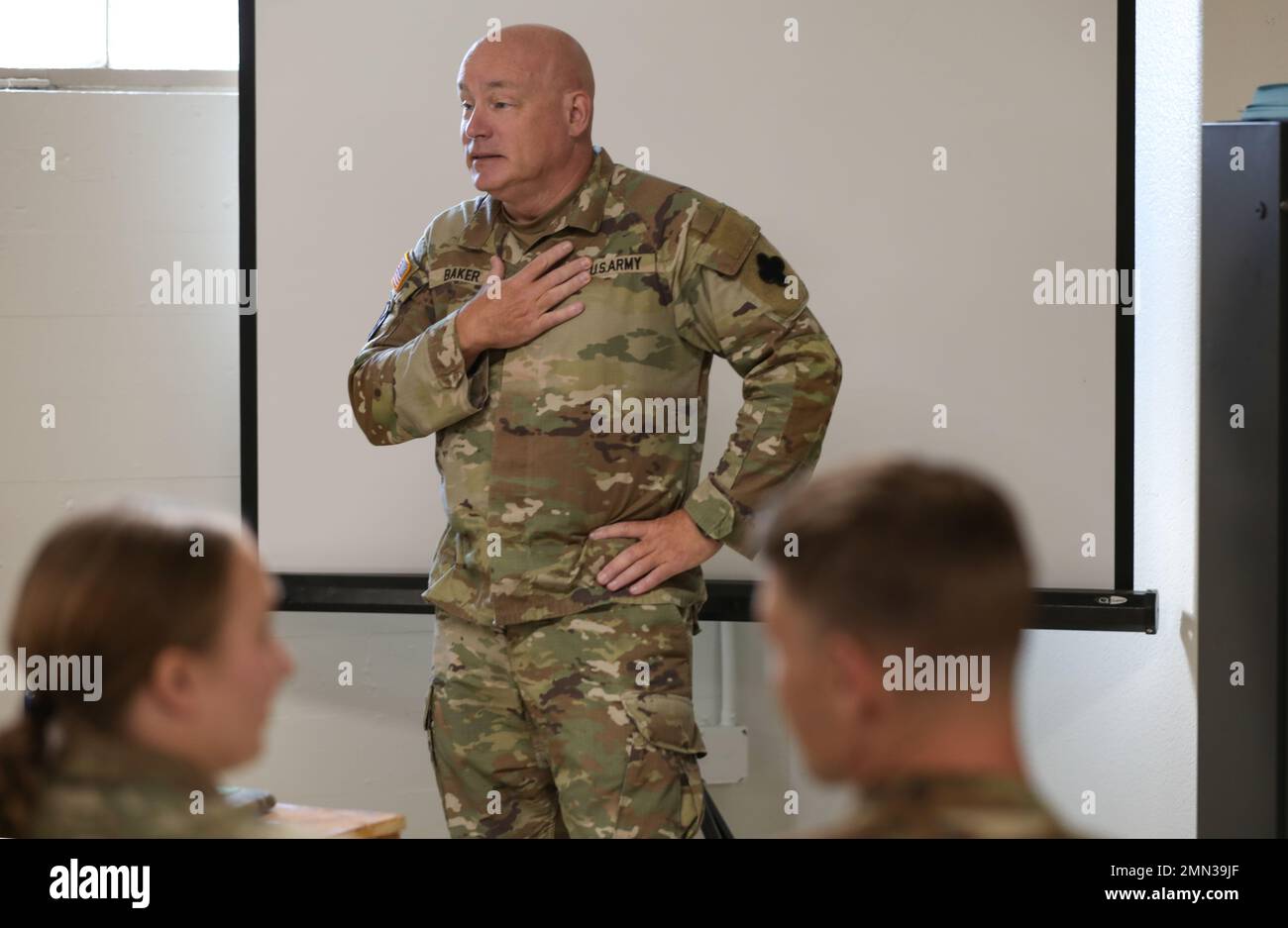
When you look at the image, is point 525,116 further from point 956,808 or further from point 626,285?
point 956,808

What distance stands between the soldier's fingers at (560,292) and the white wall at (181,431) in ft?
4.14

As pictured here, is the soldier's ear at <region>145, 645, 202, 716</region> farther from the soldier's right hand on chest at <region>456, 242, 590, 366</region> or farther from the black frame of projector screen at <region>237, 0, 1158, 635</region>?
the black frame of projector screen at <region>237, 0, 1158, 635</region>

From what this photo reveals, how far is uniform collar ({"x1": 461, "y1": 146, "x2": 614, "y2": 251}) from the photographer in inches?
81.7

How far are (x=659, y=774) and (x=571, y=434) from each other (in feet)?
1.70

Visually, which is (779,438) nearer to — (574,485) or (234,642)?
(574,485)

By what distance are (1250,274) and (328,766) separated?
7.29ft

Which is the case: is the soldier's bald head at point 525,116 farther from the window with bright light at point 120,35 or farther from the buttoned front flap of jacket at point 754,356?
the window with bright light at point 120,35

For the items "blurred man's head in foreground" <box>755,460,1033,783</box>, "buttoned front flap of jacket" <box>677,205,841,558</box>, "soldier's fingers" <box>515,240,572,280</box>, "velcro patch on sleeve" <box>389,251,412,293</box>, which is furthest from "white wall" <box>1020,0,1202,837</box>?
"blurred man's head in foreground" <box>755,460,1033,783</box>

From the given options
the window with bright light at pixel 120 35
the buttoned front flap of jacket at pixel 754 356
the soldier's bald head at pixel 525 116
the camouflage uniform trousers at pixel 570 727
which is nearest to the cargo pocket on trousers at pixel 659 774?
the camouflage uniform trousers at pixel 570 727

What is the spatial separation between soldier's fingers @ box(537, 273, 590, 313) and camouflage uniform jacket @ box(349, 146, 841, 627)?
20 millimetres

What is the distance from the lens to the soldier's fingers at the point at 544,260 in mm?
2033

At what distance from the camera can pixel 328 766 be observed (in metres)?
3.10

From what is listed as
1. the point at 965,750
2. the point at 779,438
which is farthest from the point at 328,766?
the point at 965,750

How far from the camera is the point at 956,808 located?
0.76 meters
